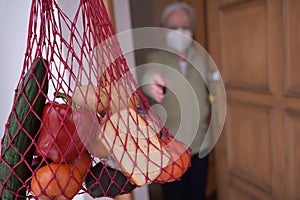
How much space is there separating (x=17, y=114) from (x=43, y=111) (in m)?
0.04

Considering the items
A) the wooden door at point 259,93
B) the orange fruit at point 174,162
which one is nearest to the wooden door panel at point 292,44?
the wooden door at point 259,93

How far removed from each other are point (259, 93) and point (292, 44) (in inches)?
10.5

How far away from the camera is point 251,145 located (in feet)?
4.48

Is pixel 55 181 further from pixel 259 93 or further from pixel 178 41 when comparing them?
pixel 178 41

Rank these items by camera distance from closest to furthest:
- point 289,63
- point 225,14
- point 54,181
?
1. point 54,181
2. point 289,63
3. point 225,14

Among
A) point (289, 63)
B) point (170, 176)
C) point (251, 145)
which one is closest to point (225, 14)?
point (289, 63)

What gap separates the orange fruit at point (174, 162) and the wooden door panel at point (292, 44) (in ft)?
2.53

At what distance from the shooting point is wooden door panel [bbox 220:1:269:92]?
1.21 meters

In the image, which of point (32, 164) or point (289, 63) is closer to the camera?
point (32, 164)

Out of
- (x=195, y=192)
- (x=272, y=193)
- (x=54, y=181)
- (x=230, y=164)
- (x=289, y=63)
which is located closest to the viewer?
(x=54, y=181)

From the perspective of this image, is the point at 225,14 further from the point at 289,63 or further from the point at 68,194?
the point at 68,194

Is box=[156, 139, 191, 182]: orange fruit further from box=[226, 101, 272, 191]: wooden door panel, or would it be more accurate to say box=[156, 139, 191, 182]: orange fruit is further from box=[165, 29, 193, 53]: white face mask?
box=[165, 29, 193, 53]: white face mask

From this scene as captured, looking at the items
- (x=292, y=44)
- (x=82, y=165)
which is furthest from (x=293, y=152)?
(x=82, y=165)

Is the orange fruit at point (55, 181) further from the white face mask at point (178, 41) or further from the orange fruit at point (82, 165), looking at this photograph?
the white face mask at point (178, 41)
